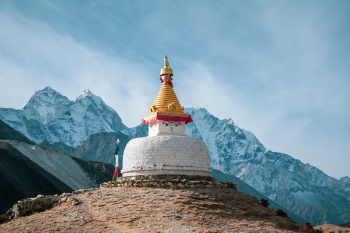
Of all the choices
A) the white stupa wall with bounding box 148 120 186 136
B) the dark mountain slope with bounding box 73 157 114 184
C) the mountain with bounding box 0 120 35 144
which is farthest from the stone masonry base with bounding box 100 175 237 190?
the mountain with bounding box 0 120 35 144

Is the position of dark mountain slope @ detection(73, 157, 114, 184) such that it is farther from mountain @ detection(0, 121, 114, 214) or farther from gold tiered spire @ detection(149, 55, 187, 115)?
gold tiered spire @ detection(149, 55, 187, 115)

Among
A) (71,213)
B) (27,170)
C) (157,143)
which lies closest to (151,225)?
(71,213)

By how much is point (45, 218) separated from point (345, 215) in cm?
17931

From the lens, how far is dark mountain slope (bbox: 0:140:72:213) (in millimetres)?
57250

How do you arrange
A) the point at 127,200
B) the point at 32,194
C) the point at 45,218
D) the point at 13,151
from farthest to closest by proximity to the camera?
the point at 13,151, the point at 32,194, the point at 127,200, the point at 45,218

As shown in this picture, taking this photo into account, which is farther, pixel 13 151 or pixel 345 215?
pixel 345 215

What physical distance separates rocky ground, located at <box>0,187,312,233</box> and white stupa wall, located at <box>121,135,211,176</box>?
2.29 m

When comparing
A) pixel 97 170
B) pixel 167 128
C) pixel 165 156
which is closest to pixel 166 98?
pixel 167 128

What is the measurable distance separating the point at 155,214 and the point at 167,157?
6.67 metres

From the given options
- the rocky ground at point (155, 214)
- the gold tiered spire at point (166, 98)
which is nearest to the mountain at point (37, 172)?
the gold tiered spire at point (166, 98)

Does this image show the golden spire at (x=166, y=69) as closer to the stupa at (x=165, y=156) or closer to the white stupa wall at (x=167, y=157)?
the stupa at (x=165, y=156)

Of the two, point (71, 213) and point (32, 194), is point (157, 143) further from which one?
point (32, 194)

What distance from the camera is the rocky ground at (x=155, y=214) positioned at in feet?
62.1

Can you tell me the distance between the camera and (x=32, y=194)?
204 feet
